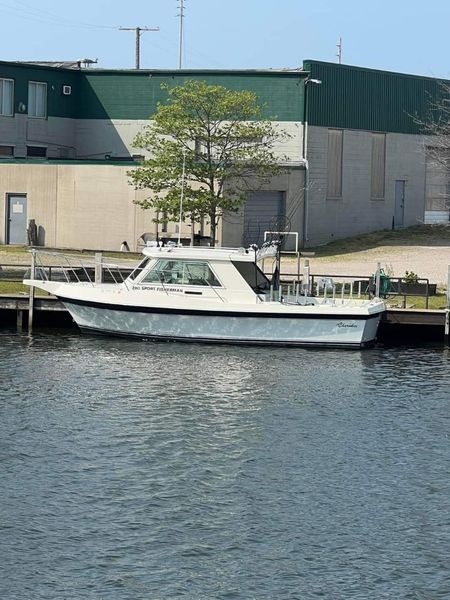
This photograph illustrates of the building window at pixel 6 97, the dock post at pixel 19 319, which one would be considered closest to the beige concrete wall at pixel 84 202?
the building window at pixel 6 97

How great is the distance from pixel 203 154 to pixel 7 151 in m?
12.9

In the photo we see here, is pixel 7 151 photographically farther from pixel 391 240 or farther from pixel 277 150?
pixel 391 240

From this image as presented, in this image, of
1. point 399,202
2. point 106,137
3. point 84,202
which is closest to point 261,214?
point 84,202

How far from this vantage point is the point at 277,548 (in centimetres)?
2131

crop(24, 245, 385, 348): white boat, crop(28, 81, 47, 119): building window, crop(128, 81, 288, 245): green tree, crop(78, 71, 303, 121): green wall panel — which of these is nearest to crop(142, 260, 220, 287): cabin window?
crop(24, 245, 385, 348): white boat

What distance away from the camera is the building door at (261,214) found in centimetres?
5575

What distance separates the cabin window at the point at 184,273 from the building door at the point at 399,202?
27.8 m

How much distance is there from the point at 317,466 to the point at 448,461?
8.54ft

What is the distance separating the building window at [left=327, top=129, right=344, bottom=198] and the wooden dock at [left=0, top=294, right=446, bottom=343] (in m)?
20.5

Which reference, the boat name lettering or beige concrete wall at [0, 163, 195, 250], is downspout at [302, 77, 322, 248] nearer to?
beige concrete wall at [0, 163, 195, 250]

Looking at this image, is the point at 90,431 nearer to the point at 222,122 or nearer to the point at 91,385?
the point at 91,385

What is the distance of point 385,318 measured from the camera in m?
40.1

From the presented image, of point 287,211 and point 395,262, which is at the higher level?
point 287,211

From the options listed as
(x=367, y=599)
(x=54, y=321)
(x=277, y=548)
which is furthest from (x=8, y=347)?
(x=367, y=599)
